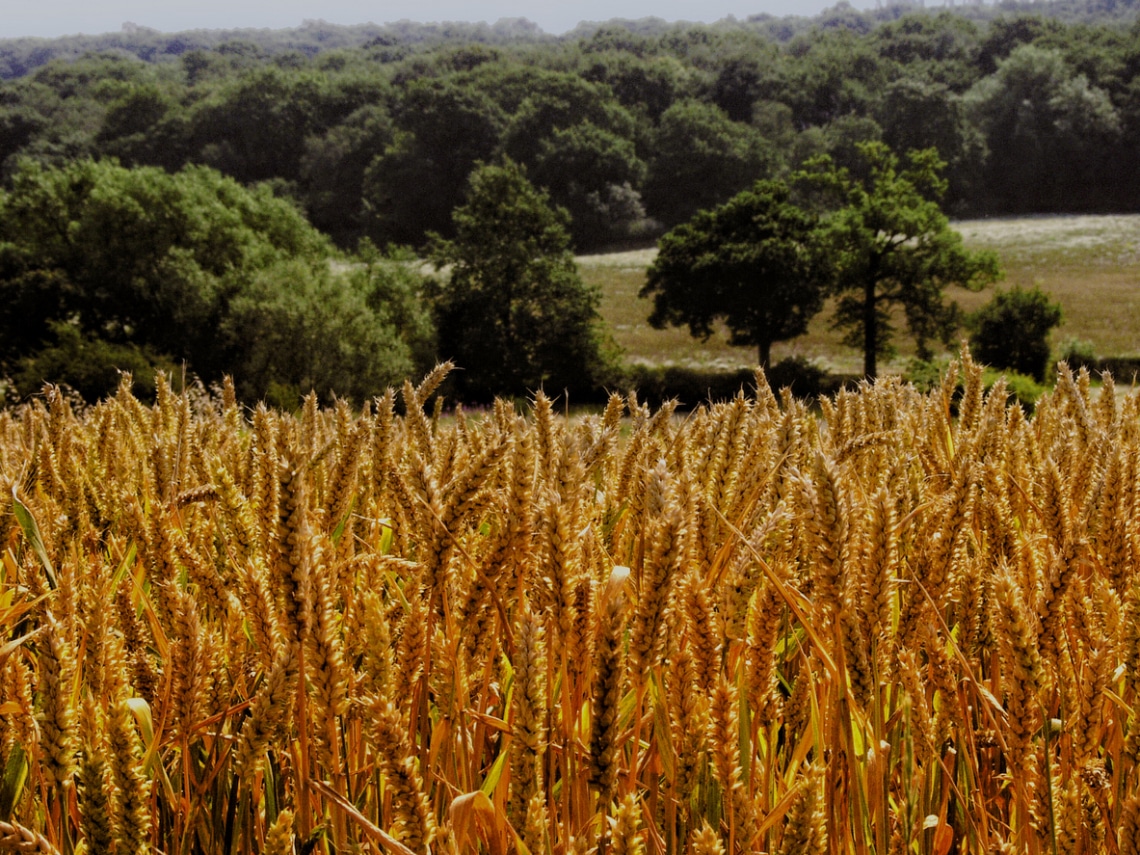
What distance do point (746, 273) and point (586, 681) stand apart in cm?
4978

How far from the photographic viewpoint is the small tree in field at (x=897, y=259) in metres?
45.1

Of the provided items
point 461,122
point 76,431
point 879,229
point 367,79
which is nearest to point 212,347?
point 879,229

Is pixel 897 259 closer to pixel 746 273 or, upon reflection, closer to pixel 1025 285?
pixel 746 273

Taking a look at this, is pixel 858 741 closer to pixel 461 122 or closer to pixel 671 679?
pixel 671 679

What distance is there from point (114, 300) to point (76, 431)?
1681 inches

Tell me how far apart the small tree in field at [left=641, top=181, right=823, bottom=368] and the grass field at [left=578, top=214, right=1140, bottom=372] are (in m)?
2.07

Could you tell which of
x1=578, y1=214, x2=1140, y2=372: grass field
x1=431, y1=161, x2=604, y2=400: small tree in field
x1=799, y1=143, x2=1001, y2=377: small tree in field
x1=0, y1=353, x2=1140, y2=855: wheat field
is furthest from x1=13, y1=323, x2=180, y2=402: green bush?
x1=578, y1=214, x2=1140, y2=372: grass field

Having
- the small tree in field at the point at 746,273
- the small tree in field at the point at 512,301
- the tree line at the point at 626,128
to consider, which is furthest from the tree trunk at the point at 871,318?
the tree line at the point at 626,128

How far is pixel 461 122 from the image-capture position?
10612 centimetres

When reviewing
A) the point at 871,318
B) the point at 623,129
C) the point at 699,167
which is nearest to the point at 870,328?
the point at 871,318

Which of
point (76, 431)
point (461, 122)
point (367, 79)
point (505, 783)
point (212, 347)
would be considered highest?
point (367, 79)

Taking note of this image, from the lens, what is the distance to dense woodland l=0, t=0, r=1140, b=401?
318 ft

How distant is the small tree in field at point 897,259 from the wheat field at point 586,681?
45.2 m

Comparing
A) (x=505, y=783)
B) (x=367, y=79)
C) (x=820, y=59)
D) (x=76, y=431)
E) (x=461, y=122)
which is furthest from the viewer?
(x=820, y=59)
